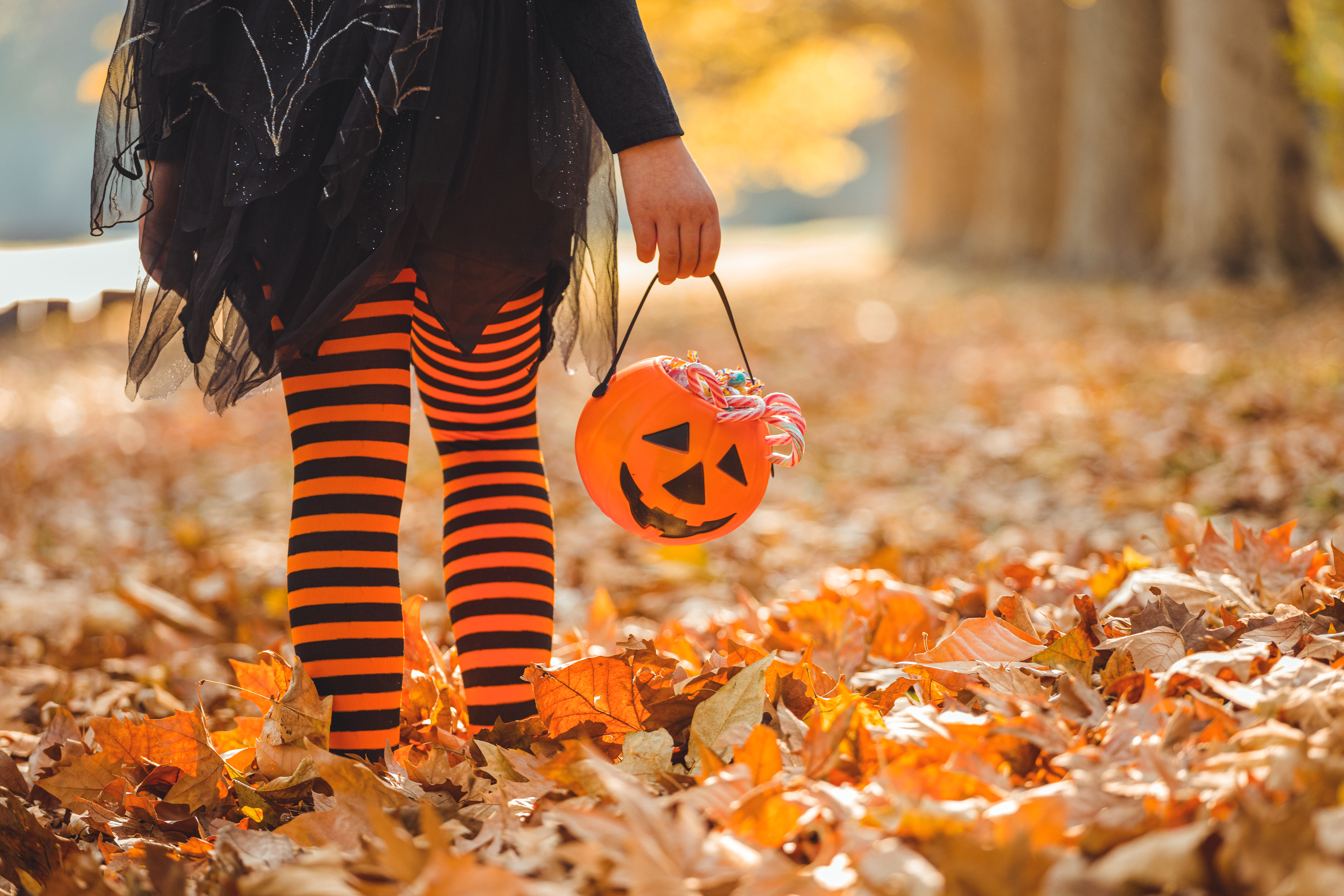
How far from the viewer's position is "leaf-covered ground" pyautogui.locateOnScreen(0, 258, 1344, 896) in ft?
3.10

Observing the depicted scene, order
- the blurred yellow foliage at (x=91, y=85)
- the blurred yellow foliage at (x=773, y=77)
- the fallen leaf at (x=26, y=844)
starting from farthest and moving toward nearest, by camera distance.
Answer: the blurred yellow foliage at (x=773, y=77)
the blurred yellow foliage at (x=91, y=85)
the fallen leaf at (x=26, y=844)

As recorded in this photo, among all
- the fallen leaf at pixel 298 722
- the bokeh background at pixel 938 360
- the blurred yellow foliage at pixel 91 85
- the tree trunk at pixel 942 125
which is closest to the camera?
the fallen leaf at pixel 298 722

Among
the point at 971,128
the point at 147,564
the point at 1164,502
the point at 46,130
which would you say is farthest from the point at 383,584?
the point at 971,128

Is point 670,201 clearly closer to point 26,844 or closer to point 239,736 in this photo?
point 239,736

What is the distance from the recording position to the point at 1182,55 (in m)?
8.09

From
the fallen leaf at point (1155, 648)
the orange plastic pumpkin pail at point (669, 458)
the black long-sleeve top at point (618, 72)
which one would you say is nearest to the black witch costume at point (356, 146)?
the black long-sleeve top at point (618, 72)

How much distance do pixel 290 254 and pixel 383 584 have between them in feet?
1.54

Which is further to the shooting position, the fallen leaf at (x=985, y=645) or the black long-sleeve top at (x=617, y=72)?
the fallen leaf at (x=985, y=645)

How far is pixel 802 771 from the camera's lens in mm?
1177

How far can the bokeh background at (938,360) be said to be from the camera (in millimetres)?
2910

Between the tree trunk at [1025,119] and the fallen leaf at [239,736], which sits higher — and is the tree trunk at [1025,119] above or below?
above

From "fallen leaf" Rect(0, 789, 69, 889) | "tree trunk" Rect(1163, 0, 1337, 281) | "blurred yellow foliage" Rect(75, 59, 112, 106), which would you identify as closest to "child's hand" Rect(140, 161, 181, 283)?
"fallen leaf" Rect(0, 789, 69, 889)

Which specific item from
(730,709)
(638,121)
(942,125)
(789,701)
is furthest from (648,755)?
(942,125)

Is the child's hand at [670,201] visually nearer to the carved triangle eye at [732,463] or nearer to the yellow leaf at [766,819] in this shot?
the carved triangle eye at [732,463]
